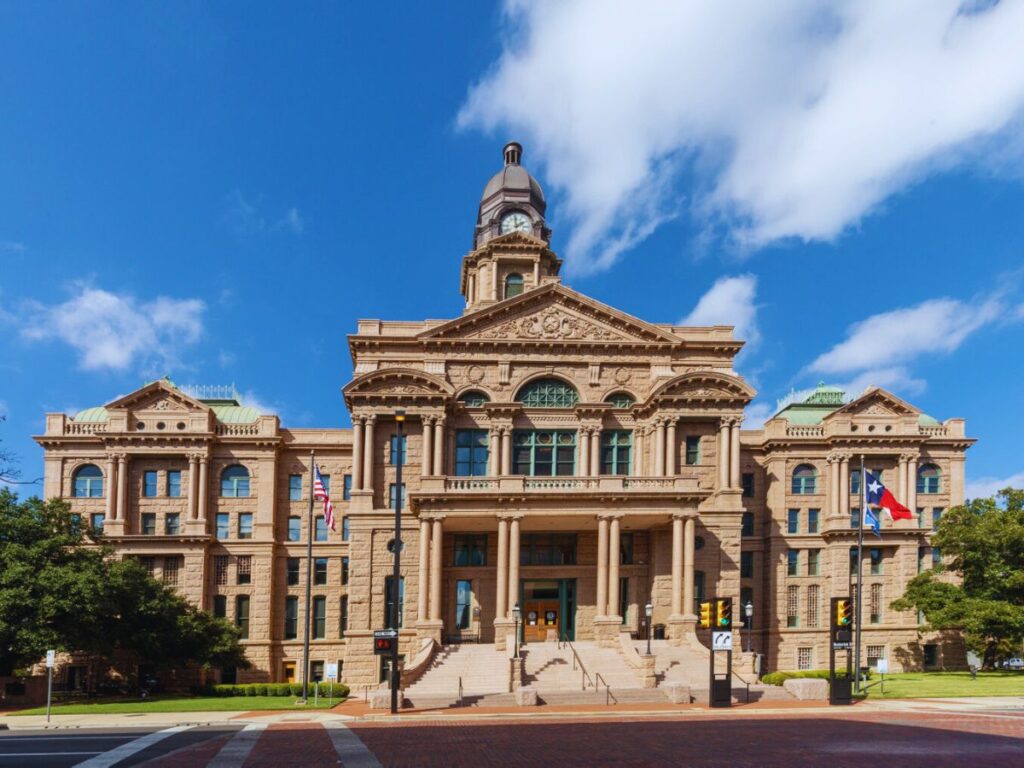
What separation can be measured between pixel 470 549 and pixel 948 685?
24.7 m

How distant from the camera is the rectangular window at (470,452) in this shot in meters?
47.6

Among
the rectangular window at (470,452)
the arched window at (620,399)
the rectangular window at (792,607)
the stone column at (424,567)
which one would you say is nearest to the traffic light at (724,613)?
the stone column at (424,567)

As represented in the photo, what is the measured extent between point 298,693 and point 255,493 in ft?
47.5

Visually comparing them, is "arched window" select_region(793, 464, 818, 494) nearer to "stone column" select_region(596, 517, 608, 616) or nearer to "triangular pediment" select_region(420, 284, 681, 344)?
"triangular pediment" select_region(420, 284, 681, 344)

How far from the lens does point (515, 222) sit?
5938 cm

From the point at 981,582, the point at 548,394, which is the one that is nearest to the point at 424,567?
the point at 548,394

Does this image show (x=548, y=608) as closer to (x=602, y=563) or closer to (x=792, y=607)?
(x=602, y=563)

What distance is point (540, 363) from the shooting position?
48.4 m

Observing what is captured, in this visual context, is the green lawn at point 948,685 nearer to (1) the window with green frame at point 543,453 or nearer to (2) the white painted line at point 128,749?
(1) the window with green frame at point 543,453

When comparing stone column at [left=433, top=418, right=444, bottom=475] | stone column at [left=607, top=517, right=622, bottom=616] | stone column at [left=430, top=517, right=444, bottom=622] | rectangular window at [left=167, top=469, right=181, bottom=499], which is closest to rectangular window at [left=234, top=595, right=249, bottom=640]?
rectangular window at [left=167, top=469, right=181, bottom=499]

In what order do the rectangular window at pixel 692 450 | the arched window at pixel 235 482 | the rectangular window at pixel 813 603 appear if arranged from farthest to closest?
the arched window at pixel 235 482
the rectangular window at pixel 813 603
the rectangular window at pixel 692 450

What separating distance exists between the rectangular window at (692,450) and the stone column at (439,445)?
14.1 metres

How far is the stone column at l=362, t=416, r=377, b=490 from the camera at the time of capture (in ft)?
151

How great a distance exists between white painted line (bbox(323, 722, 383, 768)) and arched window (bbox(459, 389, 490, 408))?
926 inches
